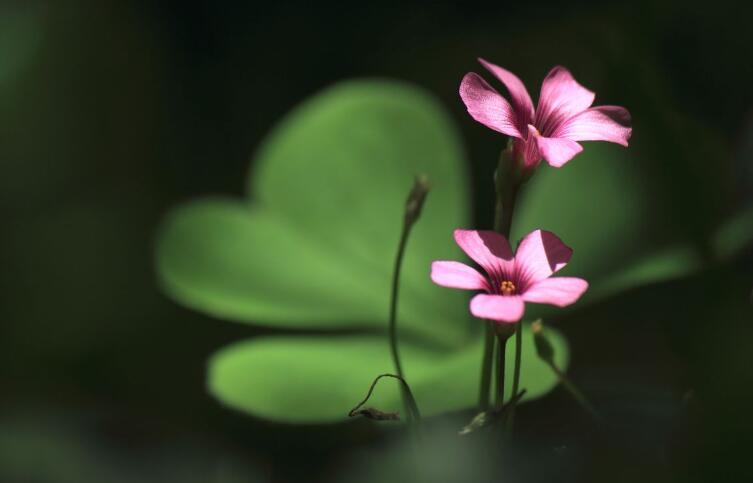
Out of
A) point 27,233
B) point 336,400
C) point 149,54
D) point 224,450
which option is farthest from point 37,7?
point 336,400

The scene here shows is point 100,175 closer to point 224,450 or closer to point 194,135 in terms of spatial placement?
point 194,135

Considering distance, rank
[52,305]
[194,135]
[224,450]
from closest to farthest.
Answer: [224,450]
[52,305]
[194,135]

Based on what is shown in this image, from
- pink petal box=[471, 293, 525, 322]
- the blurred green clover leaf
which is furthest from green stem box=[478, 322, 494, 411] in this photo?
the blurred green clover leaf

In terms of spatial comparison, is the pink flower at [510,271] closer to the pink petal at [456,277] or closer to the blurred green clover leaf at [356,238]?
the pink petal at [456,277]

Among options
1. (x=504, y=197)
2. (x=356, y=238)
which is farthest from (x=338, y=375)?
(x=504, y=197)

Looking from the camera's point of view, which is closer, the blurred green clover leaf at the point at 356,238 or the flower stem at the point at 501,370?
the flower stem at the point at 501,370

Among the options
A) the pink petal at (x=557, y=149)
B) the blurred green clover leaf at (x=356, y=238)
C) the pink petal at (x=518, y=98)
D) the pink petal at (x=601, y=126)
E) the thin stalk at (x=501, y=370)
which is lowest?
the thin stalk at (x=501, y=370)

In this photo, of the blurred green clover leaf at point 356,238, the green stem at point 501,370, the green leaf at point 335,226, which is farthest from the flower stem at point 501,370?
the green leaf at point 335,226
